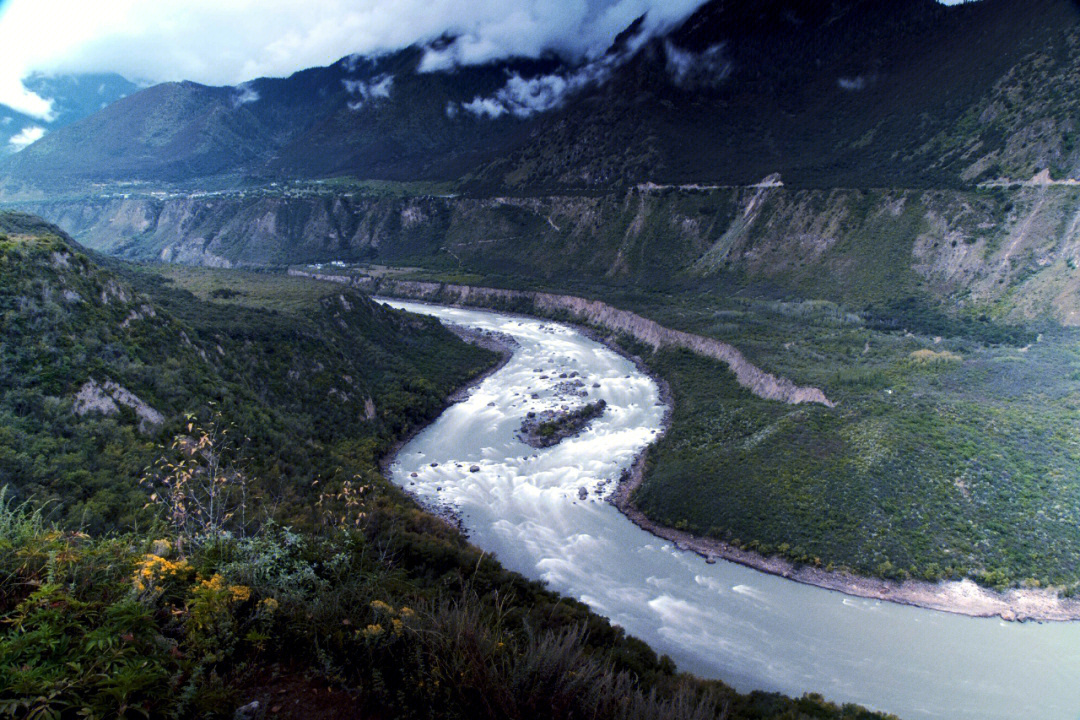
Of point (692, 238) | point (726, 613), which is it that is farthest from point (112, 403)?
point (692, 238)

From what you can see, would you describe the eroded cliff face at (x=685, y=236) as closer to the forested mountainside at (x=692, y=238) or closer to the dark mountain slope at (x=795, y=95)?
the forested mountainside at (x=692, y=238)

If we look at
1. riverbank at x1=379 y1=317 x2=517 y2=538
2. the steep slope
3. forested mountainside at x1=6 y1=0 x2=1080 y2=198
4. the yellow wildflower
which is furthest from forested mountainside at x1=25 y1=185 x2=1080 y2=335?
the yellow wildflower

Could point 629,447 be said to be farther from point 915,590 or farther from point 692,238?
point 692,238

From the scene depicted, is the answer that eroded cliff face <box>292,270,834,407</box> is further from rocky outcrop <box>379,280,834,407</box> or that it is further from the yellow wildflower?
the yellow wildflower

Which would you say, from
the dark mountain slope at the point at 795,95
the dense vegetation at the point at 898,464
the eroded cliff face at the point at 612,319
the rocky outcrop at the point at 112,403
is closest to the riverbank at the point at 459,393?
the dense vegetation at the point at 898,464

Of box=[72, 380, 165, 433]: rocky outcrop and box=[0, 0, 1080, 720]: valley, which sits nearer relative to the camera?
box=[0, 0, 1080, 720]: valley

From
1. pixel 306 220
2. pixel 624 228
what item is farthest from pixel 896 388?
pixel 306 220
